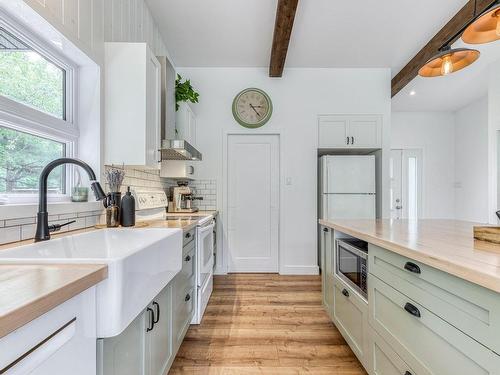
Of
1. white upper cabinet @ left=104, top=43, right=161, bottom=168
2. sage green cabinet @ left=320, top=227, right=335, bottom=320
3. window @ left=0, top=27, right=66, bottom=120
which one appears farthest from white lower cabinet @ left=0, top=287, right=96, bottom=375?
sage green cabinet @ left=320, top=227, right=335, bottom=320

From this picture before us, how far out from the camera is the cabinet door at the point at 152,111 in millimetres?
2004

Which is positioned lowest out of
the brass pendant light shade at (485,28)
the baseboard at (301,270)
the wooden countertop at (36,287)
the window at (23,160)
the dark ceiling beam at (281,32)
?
the baseboard at (301,270)

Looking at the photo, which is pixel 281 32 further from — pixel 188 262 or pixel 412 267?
pixel 412 267

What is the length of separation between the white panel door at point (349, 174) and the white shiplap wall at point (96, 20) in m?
2.57

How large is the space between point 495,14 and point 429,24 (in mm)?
1829

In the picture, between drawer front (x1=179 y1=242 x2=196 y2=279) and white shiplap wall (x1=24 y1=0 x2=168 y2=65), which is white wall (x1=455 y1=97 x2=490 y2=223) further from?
white shiplap wall (x1=24 y1=0 x2=168 y2=65)

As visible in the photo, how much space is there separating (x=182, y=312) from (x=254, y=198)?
215 centimetres

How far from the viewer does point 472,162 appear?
17.0 ft

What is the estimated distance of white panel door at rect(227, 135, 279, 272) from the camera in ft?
12.4

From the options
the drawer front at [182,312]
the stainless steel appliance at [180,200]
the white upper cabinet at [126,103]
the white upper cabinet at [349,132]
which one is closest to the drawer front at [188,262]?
the drawer front at [182,312]

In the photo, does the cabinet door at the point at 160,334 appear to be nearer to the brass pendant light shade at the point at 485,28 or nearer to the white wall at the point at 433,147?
the brass pendant light shade at the point at 485,28

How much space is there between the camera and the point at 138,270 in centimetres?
94

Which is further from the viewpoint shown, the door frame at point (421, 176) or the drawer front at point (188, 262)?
the door frame at point (421, 176)

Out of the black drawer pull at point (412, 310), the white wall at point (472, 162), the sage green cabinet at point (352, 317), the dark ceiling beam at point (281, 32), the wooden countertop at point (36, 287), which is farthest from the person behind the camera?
the white wall at point (472, 162)
